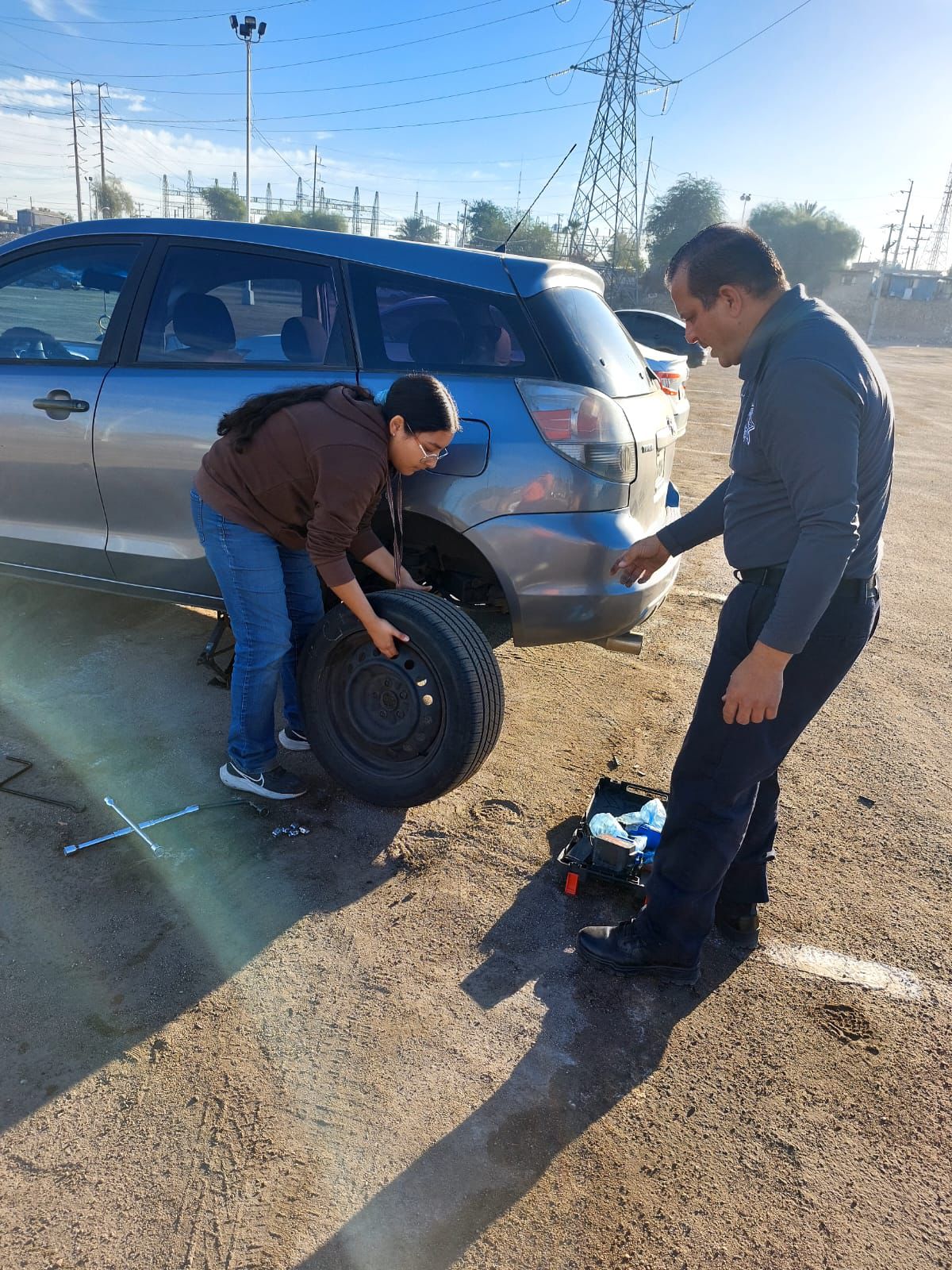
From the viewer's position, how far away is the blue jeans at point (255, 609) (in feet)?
9.75

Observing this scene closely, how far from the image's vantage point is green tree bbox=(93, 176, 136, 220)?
73.5 meters

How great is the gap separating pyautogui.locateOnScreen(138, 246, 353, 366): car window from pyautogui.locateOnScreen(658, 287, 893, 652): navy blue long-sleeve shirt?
2012mm

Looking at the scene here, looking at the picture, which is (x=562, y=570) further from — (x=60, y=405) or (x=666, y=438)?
(x=60, y=405)

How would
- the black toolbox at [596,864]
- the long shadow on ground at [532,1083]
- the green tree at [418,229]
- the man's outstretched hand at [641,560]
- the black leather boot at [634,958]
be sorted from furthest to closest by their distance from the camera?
the green tree at [418,229], the man's outstretched hand at [641,560], the black toolbox at [596,864], the black leather boot at [634,958], the long shadow on ground at [532,1083]

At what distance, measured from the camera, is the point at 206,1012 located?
89.3 inches

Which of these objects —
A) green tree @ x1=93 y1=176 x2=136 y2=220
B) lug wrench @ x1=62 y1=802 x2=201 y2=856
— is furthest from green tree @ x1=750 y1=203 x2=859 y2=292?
lug wrench @ x1=62 y1=802 x2=201 y2=856

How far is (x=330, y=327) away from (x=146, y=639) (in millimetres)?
1988

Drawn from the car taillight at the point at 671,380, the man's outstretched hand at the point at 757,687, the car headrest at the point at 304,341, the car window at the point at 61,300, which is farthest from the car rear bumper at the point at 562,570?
the car taillight at the point at 671,380

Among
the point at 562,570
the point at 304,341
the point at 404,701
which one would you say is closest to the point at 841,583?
the point at 562,570

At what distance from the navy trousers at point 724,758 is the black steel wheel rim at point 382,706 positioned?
2.99 feet

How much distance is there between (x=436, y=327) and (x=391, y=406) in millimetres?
828

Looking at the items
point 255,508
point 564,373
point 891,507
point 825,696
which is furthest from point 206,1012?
point 891,507

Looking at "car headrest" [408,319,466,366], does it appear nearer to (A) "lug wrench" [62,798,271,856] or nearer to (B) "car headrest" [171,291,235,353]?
(B) "car headrest" [171,291,235,353]

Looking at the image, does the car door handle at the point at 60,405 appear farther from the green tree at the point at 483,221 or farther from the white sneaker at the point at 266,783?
the green tree at the point at 483,221
